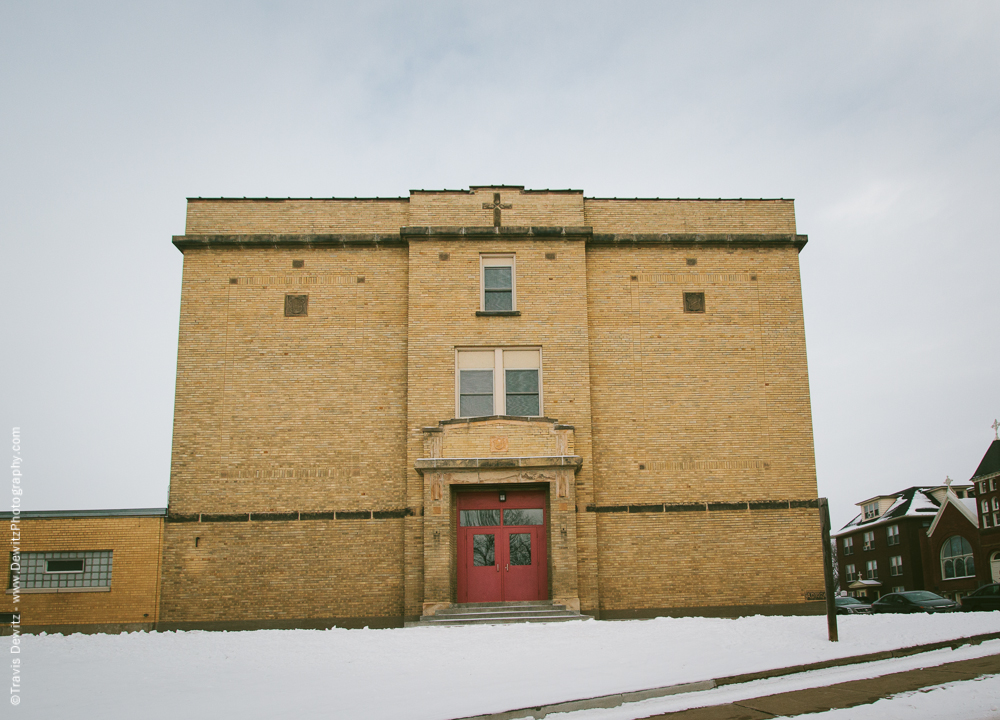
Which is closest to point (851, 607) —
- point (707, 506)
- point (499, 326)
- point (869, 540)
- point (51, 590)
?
point (707, 506)

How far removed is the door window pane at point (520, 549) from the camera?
19.6m

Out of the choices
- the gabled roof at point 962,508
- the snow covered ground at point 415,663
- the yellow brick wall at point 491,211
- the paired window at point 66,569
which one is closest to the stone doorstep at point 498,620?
the snow covered ground at point 415,663

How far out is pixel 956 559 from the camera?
186ft

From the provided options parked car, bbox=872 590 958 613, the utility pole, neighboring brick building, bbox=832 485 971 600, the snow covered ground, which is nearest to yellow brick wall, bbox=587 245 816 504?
the snow covered ground

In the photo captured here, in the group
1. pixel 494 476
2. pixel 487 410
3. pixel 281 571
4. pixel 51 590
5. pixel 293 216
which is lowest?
pixel 51 590

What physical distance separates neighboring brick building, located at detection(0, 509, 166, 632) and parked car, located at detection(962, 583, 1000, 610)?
25.3 m

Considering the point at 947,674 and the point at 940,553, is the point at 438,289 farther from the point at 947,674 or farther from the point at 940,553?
the point at 940,553

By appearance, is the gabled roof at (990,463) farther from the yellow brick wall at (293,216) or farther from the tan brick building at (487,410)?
the yellow brick wall at (293,216)

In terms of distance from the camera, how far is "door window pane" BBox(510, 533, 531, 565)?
64.3 feet

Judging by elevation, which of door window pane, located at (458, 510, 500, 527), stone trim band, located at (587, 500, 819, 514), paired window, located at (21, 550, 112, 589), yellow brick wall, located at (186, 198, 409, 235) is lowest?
paired window, located at (21, 550, 112, 589)

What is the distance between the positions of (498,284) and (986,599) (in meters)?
19.4

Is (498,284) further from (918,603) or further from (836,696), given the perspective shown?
(918,603)

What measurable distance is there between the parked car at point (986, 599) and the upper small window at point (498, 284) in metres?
18.7

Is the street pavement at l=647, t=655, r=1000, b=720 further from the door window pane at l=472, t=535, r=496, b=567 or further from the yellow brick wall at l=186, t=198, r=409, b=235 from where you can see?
the yellow brick wall at l=186, t=198, r=409, b=235
